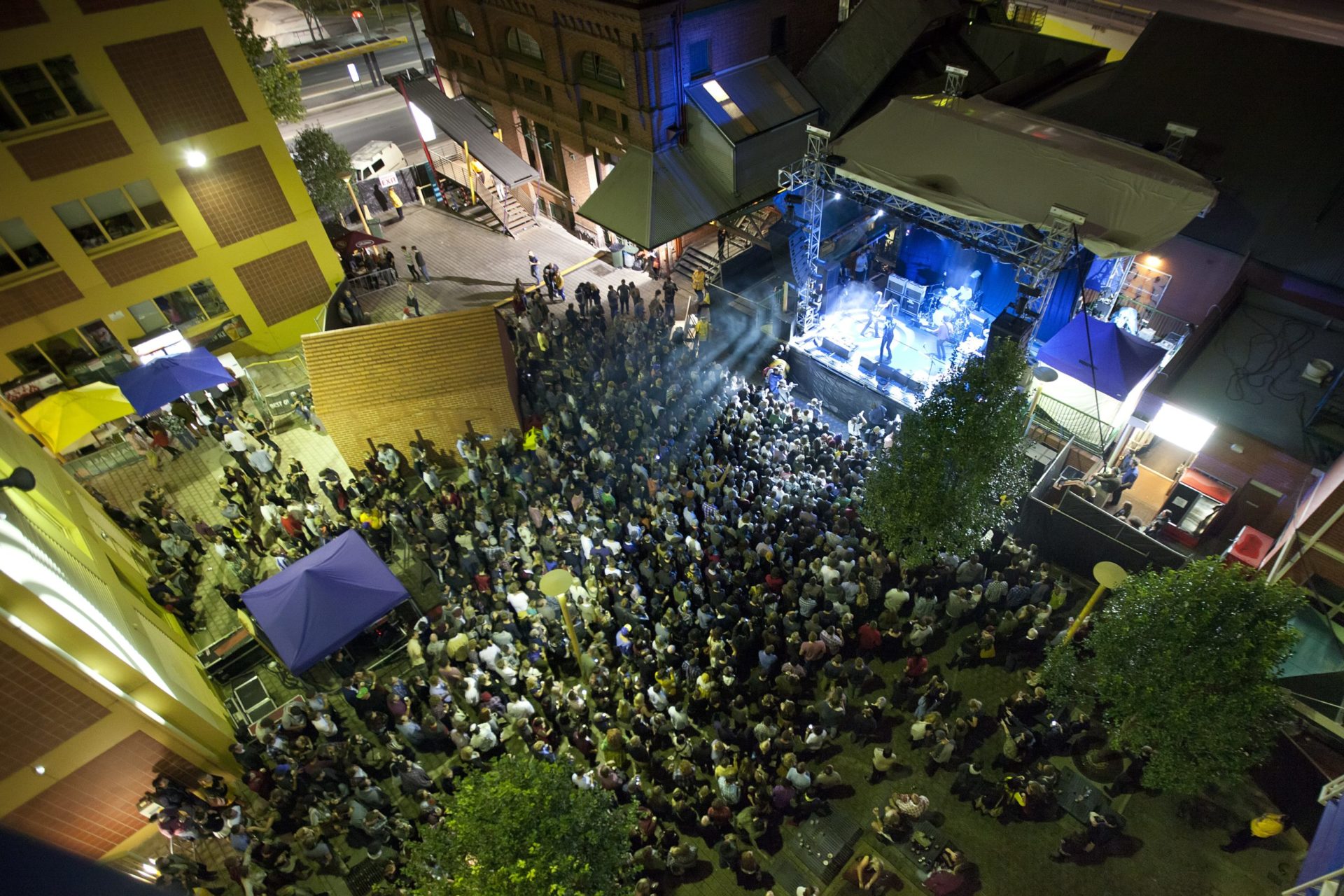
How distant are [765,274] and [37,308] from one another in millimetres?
19253

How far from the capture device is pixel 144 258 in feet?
57.2

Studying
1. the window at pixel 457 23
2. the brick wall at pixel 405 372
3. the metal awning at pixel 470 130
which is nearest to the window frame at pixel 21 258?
the brick wall at pixel 405 372

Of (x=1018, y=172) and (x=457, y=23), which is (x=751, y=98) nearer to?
(x=1018, y=172)

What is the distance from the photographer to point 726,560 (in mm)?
12164

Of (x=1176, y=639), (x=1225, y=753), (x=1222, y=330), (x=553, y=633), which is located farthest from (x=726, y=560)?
(x=1222, y=330)

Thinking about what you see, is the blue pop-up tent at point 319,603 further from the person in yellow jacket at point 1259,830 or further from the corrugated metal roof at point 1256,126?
the corrugated metal roof at point 1256,126

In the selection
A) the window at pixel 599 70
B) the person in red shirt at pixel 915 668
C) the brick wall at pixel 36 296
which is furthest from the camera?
the window at pixel 599 70

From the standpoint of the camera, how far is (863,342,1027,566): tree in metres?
11.2

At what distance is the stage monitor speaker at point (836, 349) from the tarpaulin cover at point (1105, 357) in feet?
16.3

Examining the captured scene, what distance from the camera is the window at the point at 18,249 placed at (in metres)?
15.4

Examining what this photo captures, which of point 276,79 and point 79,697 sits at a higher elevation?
point 276,79

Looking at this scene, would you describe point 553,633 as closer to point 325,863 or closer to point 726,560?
point 726,560

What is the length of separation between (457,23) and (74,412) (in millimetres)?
18304

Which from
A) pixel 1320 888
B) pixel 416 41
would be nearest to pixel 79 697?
pixel 1320 888
